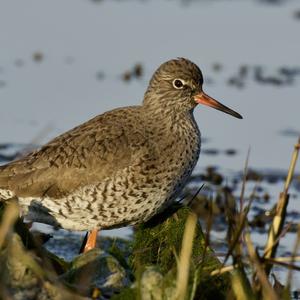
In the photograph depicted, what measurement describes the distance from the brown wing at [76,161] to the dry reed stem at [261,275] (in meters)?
2.31

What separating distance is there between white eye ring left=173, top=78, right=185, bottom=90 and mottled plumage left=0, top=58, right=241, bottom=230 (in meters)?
0.51

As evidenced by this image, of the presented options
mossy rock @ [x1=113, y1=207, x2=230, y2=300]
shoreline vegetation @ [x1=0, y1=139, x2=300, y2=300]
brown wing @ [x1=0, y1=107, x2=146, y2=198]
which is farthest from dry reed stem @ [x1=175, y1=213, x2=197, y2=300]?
brown wing @ [x1=0, y1=107, x2=146, y2=198]

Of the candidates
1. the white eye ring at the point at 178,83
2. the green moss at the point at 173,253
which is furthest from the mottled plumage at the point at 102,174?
the white eye ring at the point at 178,83

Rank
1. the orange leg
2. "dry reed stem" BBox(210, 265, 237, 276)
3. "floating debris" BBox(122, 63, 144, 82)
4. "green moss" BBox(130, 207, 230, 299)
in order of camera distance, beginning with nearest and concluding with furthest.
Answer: "dry reed stem" BBox(210, 265, 237, 276) < "green moss" BBox(130, 207, 230, 299) < the orange leg < "floating debris" BBox(122, 63, 144, 82)

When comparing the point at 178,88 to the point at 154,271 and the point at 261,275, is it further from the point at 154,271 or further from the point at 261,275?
the point at 261,275

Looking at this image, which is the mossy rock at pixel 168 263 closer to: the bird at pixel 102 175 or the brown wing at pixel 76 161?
the bird at pixel 102 175

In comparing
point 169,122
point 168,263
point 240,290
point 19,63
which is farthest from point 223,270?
point 19,63

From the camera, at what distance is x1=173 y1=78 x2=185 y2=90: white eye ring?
8.38 metres

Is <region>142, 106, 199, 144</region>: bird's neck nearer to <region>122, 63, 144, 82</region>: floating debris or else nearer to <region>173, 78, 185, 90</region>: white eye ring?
<region>173, 78, 185, 90</region>: white eye ring

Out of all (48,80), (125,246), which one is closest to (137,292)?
(125,246)

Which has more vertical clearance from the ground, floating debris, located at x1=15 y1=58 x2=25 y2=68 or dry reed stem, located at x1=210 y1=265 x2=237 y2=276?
dry reed stem, located at x1=210 y1=265 x2=237 y2=276

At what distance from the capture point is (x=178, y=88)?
8.38 metres

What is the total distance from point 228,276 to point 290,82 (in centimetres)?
851

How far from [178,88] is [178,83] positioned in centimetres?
4
